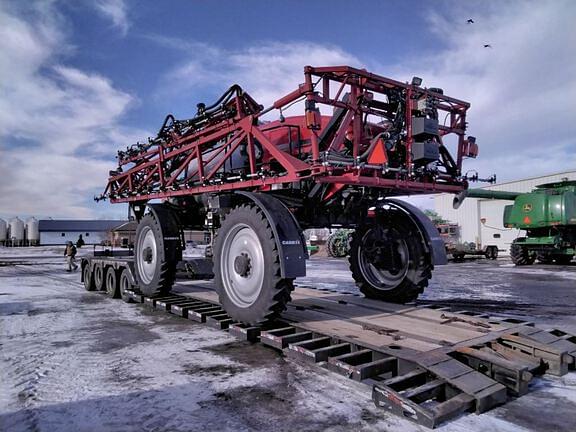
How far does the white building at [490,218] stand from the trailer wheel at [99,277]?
27.6 metres

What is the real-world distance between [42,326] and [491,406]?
20.4 ft

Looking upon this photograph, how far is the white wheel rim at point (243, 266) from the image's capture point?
5418mm

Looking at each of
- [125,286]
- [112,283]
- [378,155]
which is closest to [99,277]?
[112,283]

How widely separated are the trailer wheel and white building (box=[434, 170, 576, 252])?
90.5 ft

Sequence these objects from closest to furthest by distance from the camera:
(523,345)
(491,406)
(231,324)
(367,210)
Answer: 1. (491,406)
2. (523,345)
3. (231,324)
4. (367,210)

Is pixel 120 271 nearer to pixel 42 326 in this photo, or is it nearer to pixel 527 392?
pixel 42 326

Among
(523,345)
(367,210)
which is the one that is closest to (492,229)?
(367,210)

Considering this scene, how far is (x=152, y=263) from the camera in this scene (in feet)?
26.8

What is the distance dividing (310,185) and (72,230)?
281 feet

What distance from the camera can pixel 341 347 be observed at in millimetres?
4293

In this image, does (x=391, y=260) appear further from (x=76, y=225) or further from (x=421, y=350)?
(x=76, y=225)

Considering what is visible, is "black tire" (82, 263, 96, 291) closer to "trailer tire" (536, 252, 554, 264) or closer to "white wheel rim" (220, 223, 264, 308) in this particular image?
"white wheel rim" (220, 223, 264, 308)

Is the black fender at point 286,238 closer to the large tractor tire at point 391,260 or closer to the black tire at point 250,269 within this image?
the black tire at point 250,269

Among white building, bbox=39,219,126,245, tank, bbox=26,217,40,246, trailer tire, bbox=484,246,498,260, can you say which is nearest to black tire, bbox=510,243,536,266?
trailer tire, bbox=484,246,498,260
